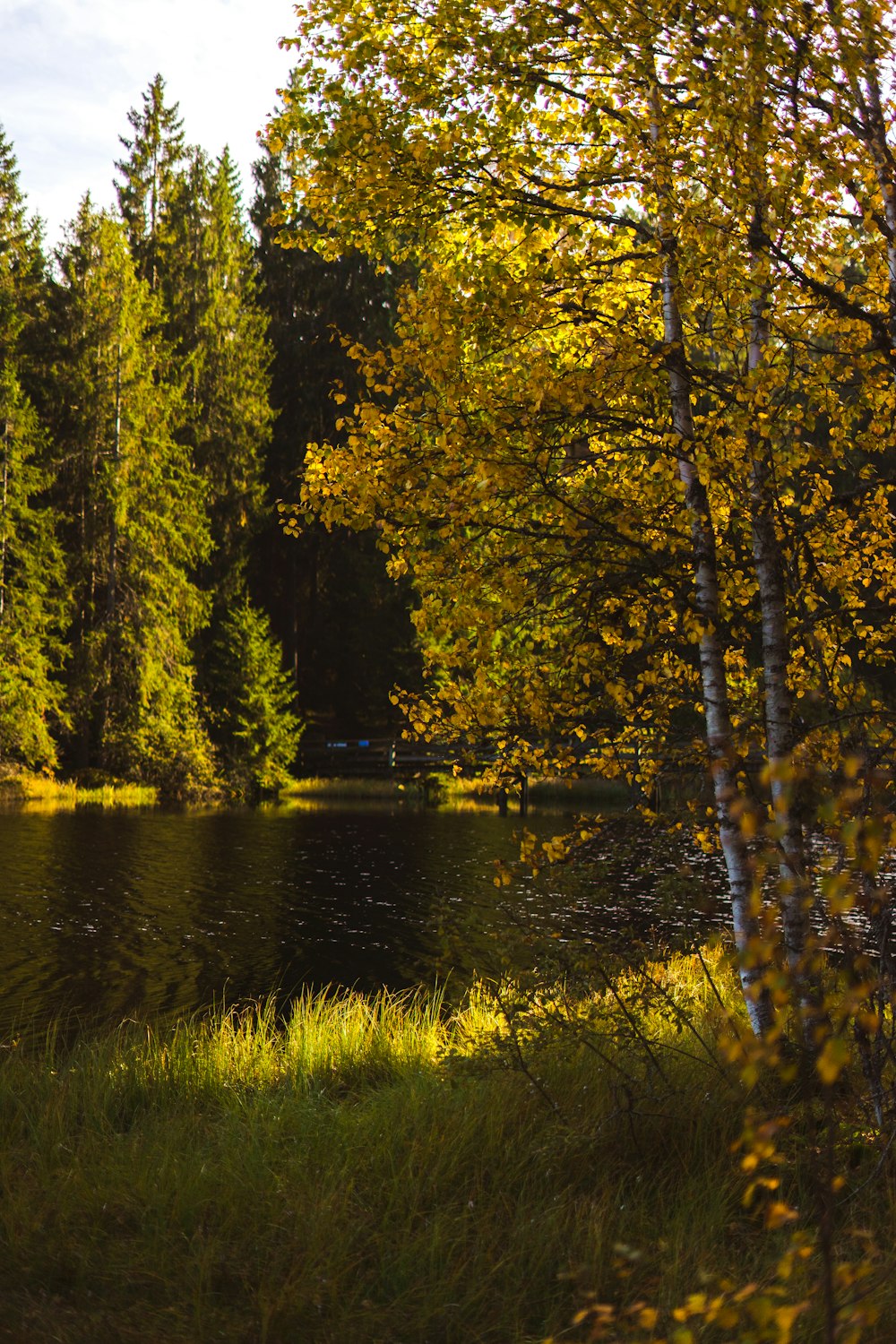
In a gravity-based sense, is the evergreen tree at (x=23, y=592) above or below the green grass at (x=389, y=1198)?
above

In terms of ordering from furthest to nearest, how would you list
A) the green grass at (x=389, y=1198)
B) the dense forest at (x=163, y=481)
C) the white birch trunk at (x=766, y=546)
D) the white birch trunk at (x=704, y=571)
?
the dense forest at (x=163, y=481) → the white birch trunk at (x=704, y=571) → the white birch trunk at (x=766, y=546) → the green grass at (x=389, y=1198)

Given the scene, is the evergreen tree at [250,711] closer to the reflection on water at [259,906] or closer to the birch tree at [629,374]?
the reflection on water at [259,906]

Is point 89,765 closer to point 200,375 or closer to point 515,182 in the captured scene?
point 200,375

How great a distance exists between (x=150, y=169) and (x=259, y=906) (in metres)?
30.1

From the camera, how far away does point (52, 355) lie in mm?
31406

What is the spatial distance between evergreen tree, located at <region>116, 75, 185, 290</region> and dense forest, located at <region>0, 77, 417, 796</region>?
0.21ft

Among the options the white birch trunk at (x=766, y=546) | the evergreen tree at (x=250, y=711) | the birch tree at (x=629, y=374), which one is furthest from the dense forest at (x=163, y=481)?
the white birch trunk at (x=766, y=546)

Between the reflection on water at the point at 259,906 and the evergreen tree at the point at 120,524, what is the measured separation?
172 inches

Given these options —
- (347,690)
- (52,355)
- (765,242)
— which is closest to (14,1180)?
(765,242)

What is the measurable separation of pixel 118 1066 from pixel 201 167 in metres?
38.0

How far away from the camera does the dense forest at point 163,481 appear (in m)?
29.8

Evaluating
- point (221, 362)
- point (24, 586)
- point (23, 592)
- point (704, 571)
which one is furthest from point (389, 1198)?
point (221, 362)

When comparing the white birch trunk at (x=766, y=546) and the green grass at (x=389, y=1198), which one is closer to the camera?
the green grass at (x=389, y=1198)

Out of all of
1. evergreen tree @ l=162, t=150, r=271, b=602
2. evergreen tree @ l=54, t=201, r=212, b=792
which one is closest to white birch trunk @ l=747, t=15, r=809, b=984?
evergreen tree @ l=54, t=201, r=212, b=792
